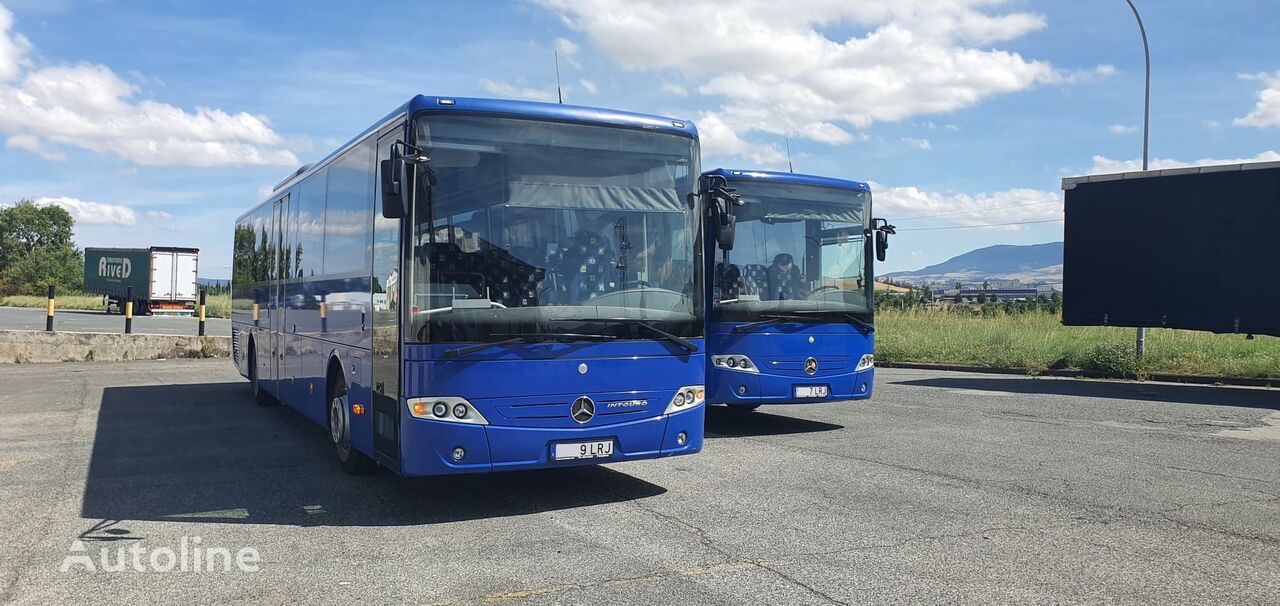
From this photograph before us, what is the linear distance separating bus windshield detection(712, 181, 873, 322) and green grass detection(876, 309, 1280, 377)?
369 inches

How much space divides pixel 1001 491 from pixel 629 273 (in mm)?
3246

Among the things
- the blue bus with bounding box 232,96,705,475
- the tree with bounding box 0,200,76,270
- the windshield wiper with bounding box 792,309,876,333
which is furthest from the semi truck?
the tree with bounding box 0,200,76,270

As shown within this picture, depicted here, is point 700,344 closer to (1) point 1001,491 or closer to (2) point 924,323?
(1) point 1001,491

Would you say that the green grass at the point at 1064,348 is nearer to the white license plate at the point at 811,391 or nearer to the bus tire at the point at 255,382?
the white license plate at the point at 811,391

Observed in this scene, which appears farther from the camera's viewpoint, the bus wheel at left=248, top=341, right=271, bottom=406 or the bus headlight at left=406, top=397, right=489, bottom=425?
the bus wheel at left=248, top=341, right=271, bottom=406

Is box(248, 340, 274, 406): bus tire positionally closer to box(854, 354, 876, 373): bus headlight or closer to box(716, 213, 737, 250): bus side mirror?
box(716, 213, 737, 250): bus side mirror

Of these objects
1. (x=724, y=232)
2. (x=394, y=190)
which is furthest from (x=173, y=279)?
(x=394, y=190)

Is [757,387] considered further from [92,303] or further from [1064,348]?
[92,303]

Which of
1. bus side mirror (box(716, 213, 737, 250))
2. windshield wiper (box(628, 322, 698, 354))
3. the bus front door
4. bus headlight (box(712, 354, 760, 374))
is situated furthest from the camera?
bus headlight (box(712, 354, 760, 374))

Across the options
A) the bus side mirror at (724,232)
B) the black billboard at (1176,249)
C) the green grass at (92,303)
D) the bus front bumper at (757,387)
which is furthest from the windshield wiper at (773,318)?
the green grass at (92,303)

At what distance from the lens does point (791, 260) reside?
1139 centimetres

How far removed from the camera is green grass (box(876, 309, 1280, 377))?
60.2 feet

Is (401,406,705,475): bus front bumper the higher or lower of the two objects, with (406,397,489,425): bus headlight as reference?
lower

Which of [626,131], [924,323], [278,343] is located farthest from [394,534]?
[924,323]
